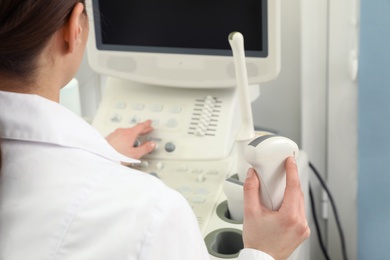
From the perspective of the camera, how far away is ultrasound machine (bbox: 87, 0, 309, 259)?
1.19m

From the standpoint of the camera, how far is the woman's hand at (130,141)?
1245 millimetres

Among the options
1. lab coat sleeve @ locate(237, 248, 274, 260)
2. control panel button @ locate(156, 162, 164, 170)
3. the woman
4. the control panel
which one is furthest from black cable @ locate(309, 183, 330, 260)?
the woman

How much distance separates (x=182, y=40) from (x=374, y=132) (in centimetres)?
47

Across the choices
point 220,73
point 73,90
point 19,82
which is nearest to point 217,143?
point 220,73

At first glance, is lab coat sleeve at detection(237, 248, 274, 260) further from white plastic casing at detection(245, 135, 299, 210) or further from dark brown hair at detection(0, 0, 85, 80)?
dark brown hair at detection(0, 0, 85, 80)

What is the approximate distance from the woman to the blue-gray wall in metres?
0.76

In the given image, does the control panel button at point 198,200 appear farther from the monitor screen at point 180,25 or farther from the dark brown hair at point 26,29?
the dark brown hair at point 26,29

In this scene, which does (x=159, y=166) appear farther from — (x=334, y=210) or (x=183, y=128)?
(x=334, y=210)

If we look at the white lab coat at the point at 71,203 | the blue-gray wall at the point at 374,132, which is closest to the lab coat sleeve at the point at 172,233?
the white lab coat at the point at 71,203

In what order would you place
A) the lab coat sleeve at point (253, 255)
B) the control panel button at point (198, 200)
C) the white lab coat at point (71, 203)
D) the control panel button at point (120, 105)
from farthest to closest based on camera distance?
the control panel button at point (120, 105) < the control panel button at point (198, 200) < the lab coat sleeve at point (253, 255) < the white lab coat at point (71, 203)

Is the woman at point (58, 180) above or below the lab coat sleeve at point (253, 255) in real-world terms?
above

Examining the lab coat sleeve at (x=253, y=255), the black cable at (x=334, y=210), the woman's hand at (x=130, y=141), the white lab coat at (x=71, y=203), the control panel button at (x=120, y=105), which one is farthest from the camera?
the black cable at (x=334, y=210)

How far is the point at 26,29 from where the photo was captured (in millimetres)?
646

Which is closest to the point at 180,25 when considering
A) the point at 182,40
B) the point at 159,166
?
the point at 182,40
